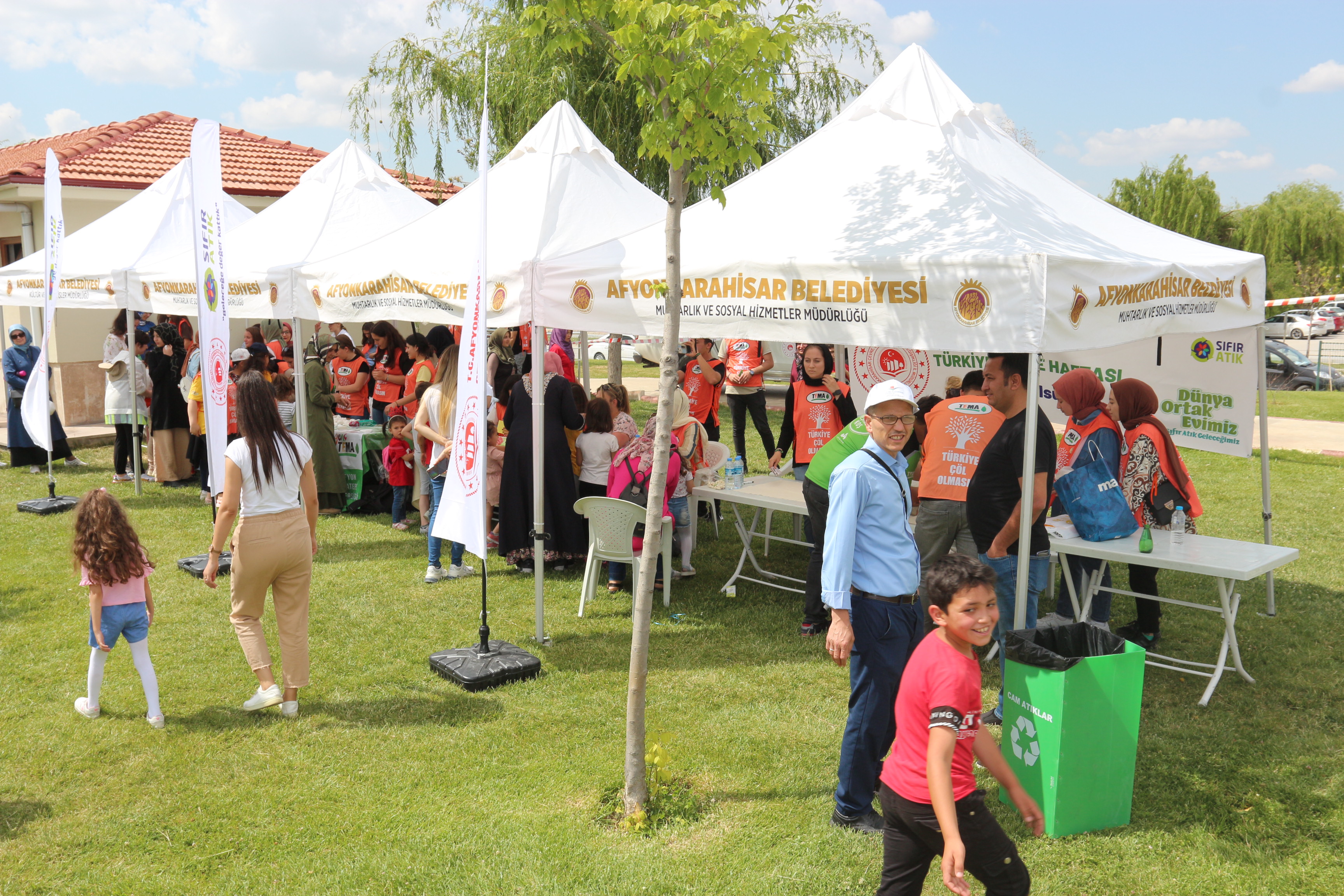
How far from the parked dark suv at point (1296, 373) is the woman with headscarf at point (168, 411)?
22838 millimetres

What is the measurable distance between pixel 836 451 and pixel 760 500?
1.79 metres

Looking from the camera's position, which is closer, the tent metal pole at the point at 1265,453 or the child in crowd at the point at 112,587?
the child in crowd at the point at 112,587

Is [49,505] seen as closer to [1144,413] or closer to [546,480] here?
[546,480]

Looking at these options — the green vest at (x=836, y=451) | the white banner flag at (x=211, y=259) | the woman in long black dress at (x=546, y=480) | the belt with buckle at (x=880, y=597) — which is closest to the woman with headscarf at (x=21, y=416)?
the white banner flag at (x=211, y=259)

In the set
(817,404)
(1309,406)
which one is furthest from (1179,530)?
(1309,406)

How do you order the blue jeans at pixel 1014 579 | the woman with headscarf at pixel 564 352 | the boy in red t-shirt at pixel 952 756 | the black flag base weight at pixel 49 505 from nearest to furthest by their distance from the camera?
1. the boy in red t-shirt at pixel 952 756
2. the blue jeans at pixel 1014 579
3. the woman with headscarf at pixel 564 352
4. the black flag base weight at pixel 49 505

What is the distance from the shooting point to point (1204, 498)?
411 inches

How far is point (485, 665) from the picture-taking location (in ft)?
18.4

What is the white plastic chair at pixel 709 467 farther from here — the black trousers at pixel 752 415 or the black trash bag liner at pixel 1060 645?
the black trash bag liner at pixel 1060 645

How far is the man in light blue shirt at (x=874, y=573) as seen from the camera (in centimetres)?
362

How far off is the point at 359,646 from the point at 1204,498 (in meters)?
8.93

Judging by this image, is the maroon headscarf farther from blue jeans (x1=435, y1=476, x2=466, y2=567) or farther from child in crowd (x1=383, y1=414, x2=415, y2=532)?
child in crowd (x1=383, y1=414, x2=415, y2=532)

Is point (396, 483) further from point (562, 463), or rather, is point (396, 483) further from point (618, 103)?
point (618, 103)

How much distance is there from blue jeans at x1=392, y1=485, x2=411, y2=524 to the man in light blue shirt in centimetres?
606
